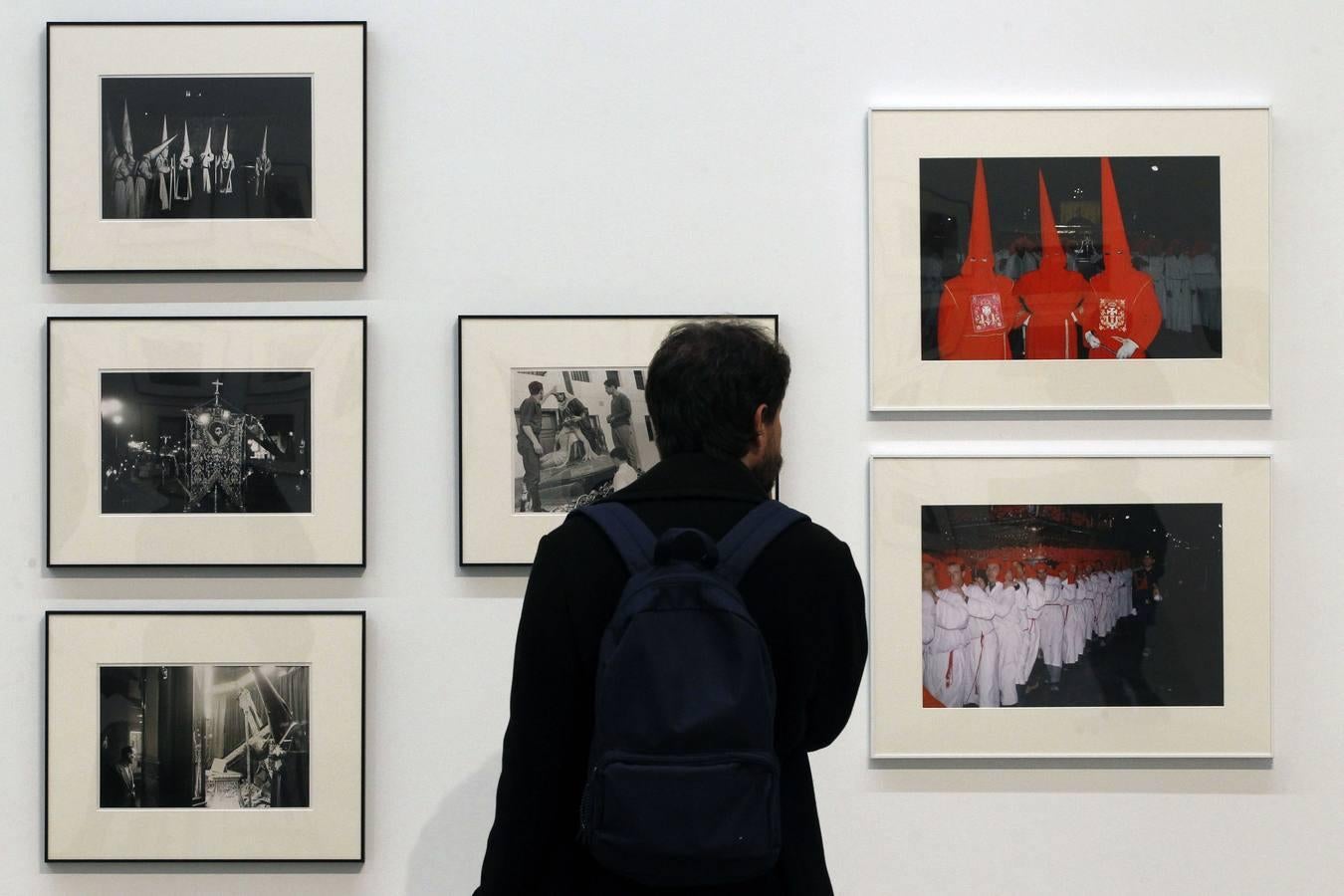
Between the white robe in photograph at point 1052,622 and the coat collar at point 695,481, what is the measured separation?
0.77m

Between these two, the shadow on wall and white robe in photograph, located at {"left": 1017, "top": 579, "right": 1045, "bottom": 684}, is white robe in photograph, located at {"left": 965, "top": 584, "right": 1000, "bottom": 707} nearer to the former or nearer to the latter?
white robe in photograph, located at {"left": 1017, "top": 579, "right": 1045, "bottom": 684}

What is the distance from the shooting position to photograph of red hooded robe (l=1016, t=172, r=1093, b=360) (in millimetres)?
1620

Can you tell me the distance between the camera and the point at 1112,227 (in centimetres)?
162

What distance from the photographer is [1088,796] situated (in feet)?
5.32

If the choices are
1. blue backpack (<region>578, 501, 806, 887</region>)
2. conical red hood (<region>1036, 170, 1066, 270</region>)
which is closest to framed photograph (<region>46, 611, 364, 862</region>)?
blue backpack (<region>578, 501, 806, 887</region>)

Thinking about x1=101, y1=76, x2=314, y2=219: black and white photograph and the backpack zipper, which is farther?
x1=101, y1=76, x2=314, y2=219: black and white photograph

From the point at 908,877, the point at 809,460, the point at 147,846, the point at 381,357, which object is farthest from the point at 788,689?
the point at 147,846

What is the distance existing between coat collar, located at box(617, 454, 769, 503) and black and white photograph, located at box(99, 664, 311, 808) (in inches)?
32.6

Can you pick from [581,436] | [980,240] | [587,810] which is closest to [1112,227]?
[980,240]

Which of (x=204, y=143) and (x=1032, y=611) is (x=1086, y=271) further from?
(x=204, y=143)

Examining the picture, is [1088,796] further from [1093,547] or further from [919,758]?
[1093,547]

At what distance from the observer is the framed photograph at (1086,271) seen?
5.28ft

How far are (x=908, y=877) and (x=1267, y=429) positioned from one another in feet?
2.82

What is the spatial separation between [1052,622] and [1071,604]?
0.04m
